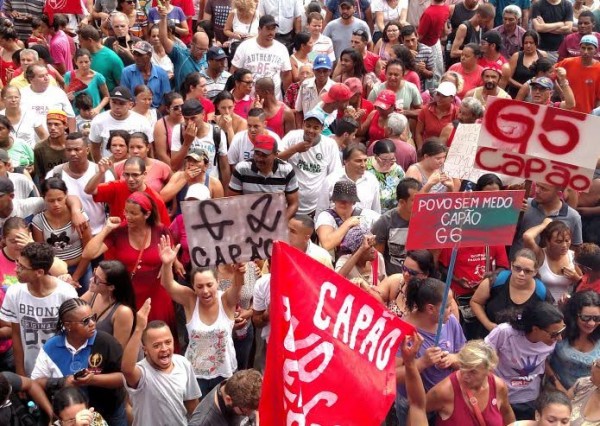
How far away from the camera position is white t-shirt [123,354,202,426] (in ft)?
22.7

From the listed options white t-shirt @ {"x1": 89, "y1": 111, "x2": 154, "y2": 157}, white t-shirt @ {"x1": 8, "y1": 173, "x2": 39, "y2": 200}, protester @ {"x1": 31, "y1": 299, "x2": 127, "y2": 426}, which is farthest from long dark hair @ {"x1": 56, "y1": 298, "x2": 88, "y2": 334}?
white t-shirt @ {"x1": 89, "y1": 111, "x2": 154, "y2": 157}

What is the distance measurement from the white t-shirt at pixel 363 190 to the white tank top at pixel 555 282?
160 centimetres

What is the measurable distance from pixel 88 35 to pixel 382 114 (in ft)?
10.9

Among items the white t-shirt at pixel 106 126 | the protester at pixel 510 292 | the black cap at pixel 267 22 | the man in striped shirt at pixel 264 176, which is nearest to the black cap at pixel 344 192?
the man in striped shirt at pixel 264 176

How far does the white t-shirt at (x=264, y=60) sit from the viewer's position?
39.5ft

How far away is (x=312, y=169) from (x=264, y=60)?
246 centimetres

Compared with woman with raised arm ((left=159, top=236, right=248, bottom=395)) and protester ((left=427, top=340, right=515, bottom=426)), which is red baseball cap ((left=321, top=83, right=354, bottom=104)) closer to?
woman with raised arm ((left=159, top=236, right=248, bottom=395))

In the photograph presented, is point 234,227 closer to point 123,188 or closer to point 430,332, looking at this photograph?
point 430,332

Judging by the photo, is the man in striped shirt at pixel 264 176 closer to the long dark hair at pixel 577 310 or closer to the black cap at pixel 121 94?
the black cap at pixel 121 94

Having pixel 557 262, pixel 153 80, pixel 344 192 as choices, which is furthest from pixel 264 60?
pixel 557 262

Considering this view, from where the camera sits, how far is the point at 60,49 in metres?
12.7

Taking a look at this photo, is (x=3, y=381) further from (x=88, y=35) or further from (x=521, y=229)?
(x=88, y=35)

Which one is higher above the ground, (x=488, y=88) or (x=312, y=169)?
(x=488, y=88)

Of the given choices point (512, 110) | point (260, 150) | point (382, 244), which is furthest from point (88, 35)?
point (512, 110)
